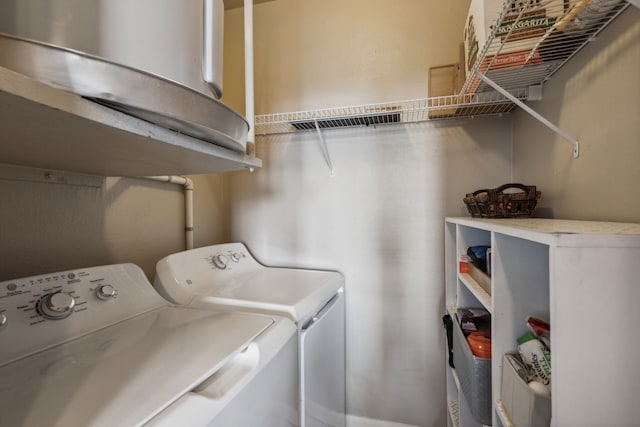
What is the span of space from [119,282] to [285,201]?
987mm

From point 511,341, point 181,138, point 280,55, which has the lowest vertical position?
point 511,341

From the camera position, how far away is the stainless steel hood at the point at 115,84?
358 millimetres

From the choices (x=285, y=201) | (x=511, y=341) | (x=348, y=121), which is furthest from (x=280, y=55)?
(x=511, y=341)

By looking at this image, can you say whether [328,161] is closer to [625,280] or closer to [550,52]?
[550,52]

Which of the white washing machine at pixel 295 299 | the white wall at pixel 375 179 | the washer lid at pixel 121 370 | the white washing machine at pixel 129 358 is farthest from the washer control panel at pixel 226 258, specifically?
the washer lid at pixel 121 370

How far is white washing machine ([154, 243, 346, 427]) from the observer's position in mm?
962

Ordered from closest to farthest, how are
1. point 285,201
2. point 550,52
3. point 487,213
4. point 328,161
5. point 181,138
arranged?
point 181,138
point 550,52
point 487,213
point 328,161
point 285,201

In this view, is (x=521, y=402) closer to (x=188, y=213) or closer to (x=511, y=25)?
(x=511, y=25)

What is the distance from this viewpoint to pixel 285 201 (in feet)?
5.66

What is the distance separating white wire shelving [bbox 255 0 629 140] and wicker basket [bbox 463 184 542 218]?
0.17 meters

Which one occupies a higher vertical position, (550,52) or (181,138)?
(550,52)

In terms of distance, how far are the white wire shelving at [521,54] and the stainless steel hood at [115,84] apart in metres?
0.78

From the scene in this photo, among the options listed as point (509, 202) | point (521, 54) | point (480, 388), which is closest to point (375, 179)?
point (509, 202)

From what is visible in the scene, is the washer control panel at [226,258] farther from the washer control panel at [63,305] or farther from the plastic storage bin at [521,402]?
the plastic storage bin at [521,402]
